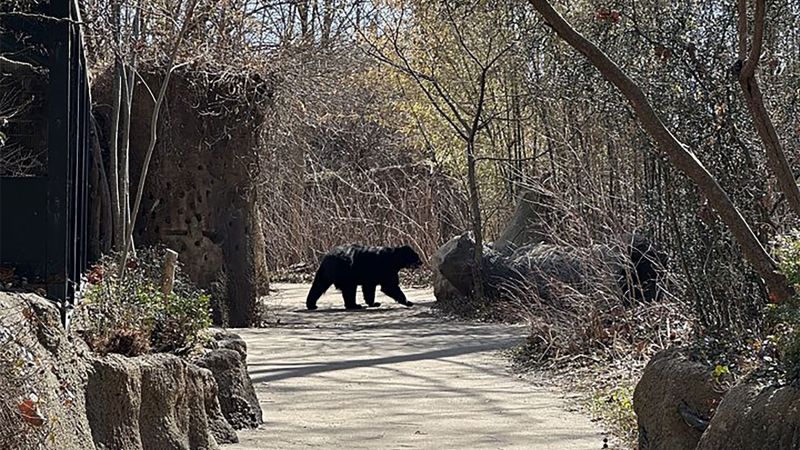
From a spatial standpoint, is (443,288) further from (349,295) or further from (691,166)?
(691,166)

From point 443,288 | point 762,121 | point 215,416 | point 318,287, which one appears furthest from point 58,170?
point 318,287

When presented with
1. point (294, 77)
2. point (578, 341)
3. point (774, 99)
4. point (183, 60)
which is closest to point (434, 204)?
point (294, 77)

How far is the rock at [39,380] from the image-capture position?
3.55 metres

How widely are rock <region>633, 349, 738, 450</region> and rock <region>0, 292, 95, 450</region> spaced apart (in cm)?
257

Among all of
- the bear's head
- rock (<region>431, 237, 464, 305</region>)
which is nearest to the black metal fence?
rock (<region>431, 237, 464, 305</region>)

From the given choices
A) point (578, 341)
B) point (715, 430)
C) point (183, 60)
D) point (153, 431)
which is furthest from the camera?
point (183, 60)

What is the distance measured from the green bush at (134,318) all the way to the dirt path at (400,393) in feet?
2.46

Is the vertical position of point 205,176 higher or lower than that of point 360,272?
higher

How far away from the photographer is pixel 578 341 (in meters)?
10.6

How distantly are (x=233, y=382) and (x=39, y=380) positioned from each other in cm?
328

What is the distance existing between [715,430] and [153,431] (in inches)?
107

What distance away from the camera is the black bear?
17656 millimetres

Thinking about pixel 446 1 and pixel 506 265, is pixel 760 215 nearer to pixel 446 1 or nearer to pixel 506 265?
pixel 446 1

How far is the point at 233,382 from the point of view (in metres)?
7.17
